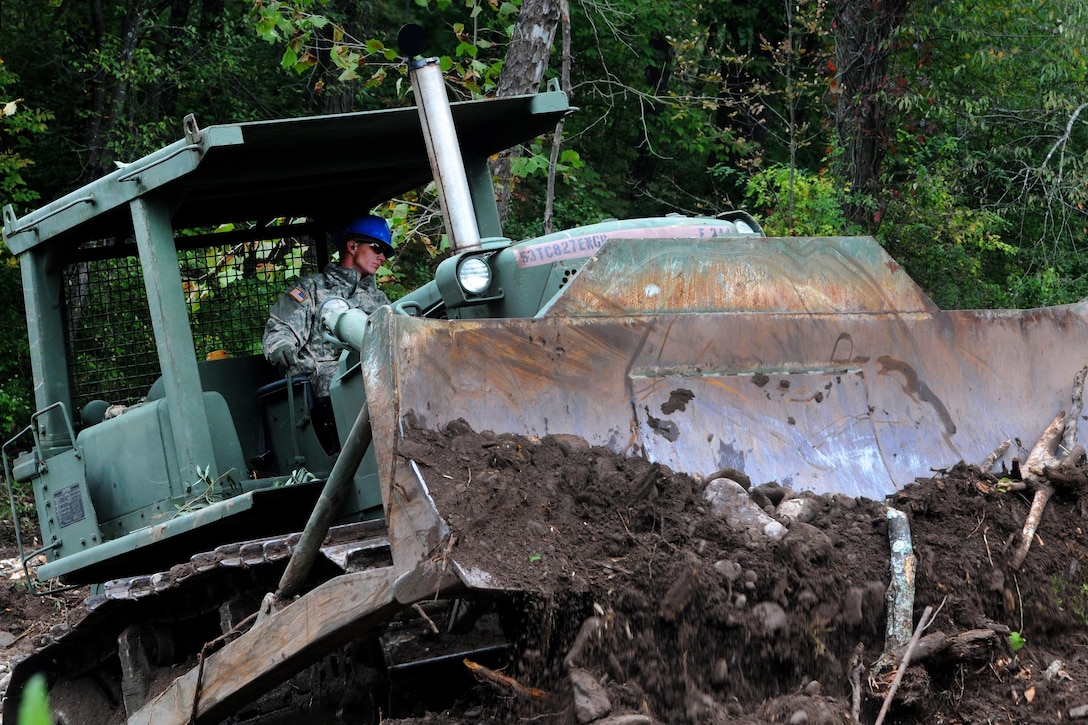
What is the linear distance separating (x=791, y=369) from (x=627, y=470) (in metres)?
0.81

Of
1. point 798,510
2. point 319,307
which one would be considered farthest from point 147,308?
point 798,510

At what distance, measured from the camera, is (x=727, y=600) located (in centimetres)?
309

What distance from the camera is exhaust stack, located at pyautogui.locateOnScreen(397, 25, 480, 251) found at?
4684mm

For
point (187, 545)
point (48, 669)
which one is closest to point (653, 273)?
point (187, 545)

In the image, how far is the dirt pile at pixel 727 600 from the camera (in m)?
3.05

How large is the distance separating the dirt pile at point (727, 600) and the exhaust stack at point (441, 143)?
142 cm

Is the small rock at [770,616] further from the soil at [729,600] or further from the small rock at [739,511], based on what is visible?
the small rock at [739,511]

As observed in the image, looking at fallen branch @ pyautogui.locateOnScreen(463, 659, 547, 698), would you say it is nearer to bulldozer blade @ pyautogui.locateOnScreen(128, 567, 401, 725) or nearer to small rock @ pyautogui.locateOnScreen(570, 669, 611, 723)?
small rock @ pyautogui.locateOnScreen(570, 669, 611, 723)

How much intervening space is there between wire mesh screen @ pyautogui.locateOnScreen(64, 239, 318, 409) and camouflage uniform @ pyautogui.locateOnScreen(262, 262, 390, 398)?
0.36m

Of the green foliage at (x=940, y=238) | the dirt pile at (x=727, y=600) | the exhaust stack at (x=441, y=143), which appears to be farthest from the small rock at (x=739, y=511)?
the green foliage at (x=940, y=238)

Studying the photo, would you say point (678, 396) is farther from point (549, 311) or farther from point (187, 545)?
point (187, 545)

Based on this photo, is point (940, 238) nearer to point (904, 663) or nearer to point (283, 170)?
point (283, 170)

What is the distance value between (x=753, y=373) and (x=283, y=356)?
193 centimetres

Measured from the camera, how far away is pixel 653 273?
397 centimetres
